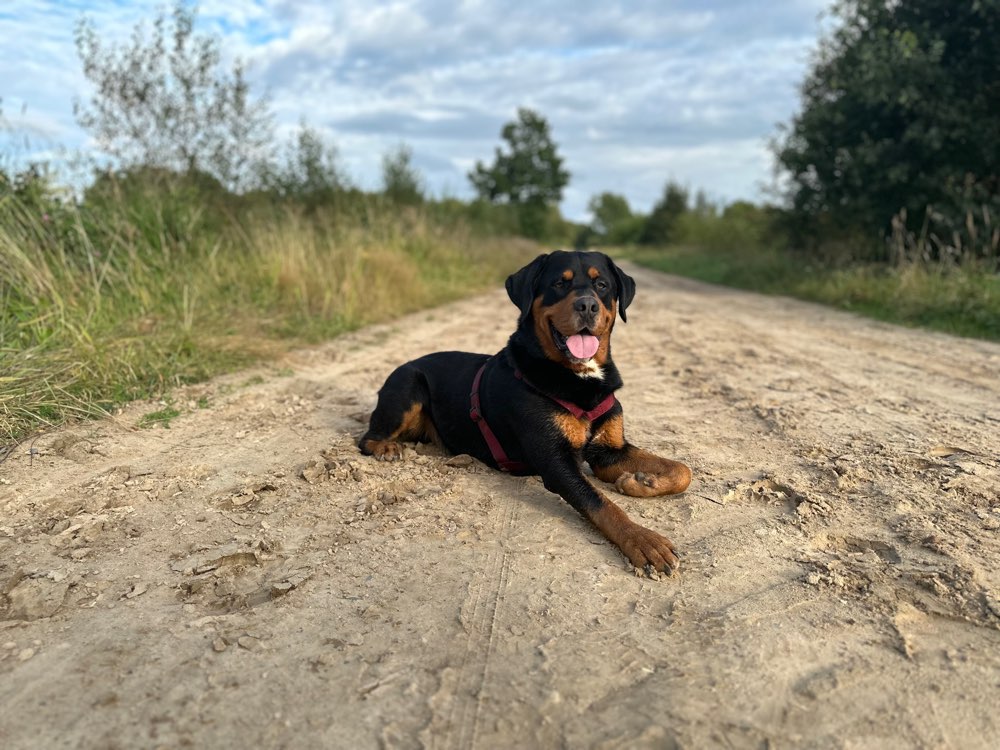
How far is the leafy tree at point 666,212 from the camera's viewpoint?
50688mm

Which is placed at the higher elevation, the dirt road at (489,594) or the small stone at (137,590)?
the dirt road at (489,594)

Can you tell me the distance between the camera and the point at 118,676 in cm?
209

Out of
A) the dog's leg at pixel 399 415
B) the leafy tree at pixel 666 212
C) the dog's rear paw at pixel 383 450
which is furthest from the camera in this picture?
the leafy tree at pixel 666 212

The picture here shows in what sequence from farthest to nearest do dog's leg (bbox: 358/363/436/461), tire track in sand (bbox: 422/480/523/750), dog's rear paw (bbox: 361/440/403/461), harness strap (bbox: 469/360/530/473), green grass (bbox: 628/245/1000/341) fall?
green grass (bbox: 628/245/1000/341) < dog's leg (bbox: 358/363/436/461) < dog's rear paw (bbox: 361/440/403/461) < harness strap (bbox: 469/360/530/473) < tire track in sand (bbox: 422/480/523/750)

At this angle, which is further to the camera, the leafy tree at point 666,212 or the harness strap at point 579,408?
the leafy tree at point 666,212

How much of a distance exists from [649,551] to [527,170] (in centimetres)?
5160

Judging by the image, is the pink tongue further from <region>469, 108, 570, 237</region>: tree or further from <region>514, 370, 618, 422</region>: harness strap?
<region>469, 108, 570, 237</region>: tree

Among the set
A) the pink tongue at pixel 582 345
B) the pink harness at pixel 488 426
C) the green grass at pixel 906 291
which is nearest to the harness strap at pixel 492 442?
the pink harness at pixel 488 426

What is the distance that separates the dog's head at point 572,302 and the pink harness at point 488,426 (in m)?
0.21

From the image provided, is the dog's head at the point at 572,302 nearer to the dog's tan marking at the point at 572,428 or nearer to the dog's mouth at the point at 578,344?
the dog's mouth at the point at 578,344

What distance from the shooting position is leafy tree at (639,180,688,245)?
50.7m

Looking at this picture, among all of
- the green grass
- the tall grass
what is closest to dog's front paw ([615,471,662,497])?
the tall grass

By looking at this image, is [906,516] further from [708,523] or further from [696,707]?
[696,707]

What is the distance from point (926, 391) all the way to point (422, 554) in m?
4.44
